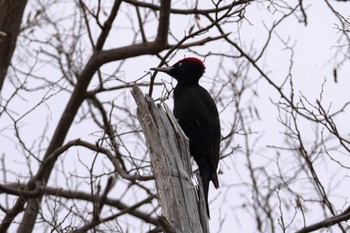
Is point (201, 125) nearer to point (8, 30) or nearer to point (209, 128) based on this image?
point (209, 128)

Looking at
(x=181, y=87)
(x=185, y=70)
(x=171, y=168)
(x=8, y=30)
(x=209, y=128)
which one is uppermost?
(x=8, y=30)

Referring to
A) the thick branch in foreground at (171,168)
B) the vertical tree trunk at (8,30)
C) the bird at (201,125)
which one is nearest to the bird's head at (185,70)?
the bird at (201,125)

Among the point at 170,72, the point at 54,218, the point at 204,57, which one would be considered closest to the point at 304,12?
the point at 204,57

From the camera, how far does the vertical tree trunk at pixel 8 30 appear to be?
846 cm

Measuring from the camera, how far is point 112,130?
7812 mm

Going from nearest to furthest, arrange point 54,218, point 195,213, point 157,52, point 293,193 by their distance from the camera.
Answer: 1. point 195,213
2. point 54,218
3. point 293,193
4. point 157,52

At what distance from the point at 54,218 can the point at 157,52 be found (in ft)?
8.25

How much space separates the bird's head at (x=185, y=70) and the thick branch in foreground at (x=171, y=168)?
5.23 feet

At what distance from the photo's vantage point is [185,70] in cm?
689

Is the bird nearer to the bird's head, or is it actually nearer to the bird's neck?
the bird's neck

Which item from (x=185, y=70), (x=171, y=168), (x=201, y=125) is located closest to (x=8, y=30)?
(x=185, y=70)

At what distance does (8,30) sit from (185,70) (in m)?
2.52

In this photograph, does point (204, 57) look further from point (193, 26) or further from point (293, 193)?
point (293, 193)

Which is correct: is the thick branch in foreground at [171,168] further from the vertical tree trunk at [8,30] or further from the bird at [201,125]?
the vertical tree trunk at [8,30]
